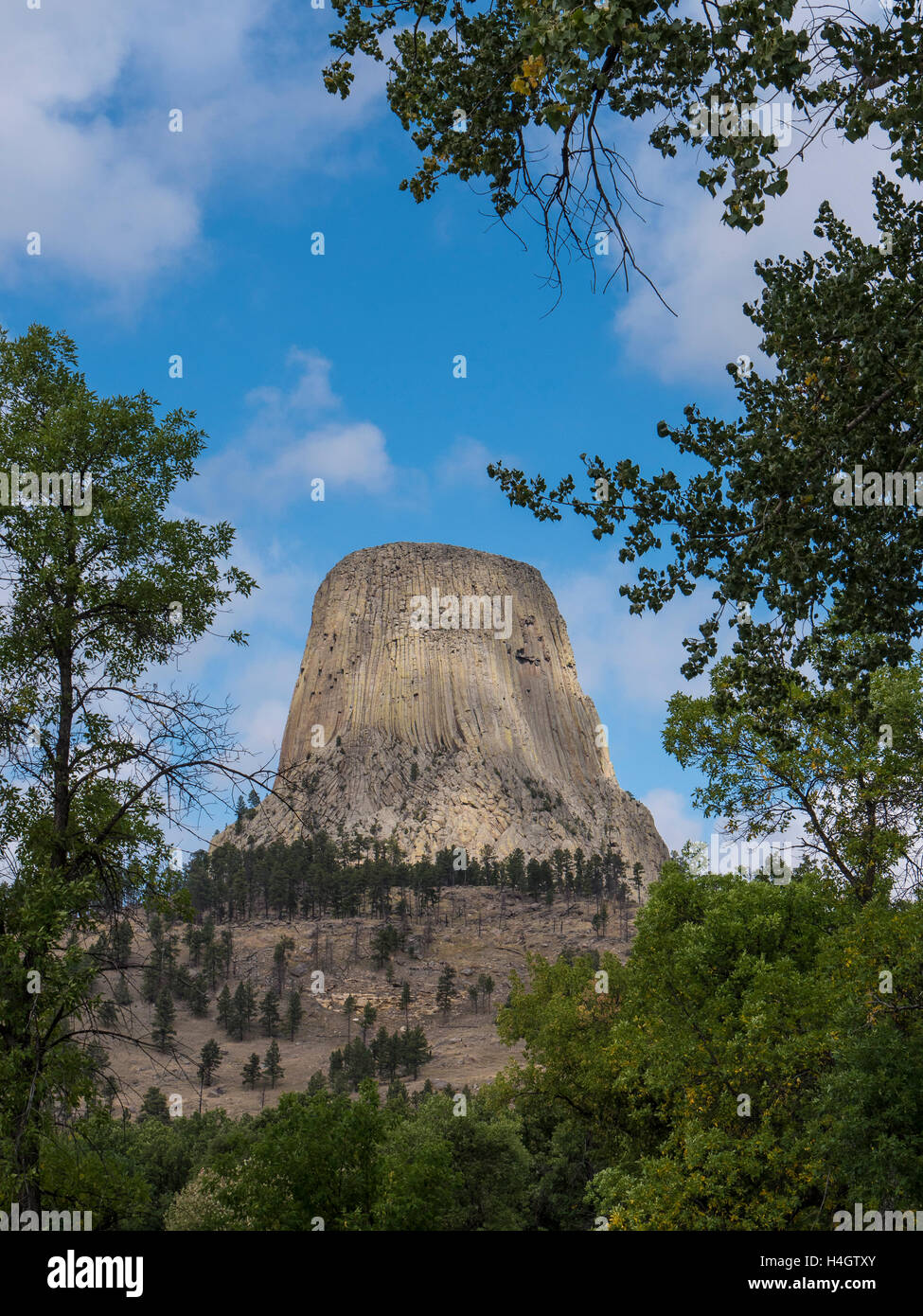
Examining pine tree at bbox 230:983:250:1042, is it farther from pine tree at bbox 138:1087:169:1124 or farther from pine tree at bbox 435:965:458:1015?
pine tree at bbox 138:1087:169:1124

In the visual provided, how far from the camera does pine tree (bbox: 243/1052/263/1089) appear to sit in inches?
2525

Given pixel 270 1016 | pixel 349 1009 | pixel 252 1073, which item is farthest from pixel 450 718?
pixel 252 1073

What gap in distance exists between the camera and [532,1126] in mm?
35000

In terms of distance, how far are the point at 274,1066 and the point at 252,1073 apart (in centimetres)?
145

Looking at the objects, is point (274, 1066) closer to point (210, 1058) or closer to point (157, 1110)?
point (210, 1058)

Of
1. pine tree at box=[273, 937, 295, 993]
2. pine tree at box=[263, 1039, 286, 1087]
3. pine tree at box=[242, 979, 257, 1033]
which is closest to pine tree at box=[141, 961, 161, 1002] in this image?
pine tree at box=[263, 1039, 286, 1087]

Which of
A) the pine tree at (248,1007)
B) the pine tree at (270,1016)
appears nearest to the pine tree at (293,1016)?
the pine tree at (270,1016)

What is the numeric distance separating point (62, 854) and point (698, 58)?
31.8 feet

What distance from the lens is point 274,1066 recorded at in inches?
2527

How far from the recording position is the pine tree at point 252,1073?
210 feet

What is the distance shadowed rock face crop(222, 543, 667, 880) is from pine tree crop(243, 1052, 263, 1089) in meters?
56.8

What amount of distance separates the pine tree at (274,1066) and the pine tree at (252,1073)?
24.6 inches

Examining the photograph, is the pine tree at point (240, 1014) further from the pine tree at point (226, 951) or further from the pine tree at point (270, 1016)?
the pine tree at point (226, 951)
